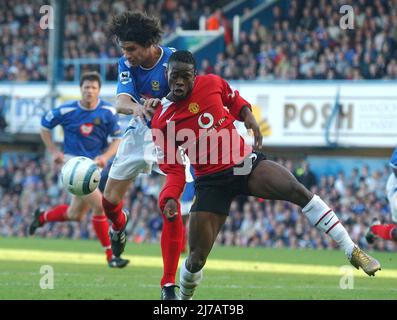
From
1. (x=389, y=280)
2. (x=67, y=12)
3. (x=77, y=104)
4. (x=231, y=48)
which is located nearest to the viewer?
(x=389, y=280)

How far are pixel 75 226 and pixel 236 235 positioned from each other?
4.81 m

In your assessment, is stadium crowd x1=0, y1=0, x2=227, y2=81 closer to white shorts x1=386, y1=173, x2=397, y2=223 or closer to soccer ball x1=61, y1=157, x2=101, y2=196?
white shorts x1=386, y1=173, x2=397, y2=223

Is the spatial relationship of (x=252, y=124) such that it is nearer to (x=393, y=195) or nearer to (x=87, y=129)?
(x=393, y=195)

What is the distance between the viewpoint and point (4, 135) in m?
29.2

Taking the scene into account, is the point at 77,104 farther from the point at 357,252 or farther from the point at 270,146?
the point at 270,146

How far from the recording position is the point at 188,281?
8.51m

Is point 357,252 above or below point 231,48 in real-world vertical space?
below

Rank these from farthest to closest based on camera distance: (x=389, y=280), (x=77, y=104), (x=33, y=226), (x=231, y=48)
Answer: (x=231, y=48) < (x=33, y=226) < (x=77, y=104) < (x=389, y=280)

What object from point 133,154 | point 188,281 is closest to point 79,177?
point 133,154

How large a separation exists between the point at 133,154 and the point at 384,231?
11.7ft

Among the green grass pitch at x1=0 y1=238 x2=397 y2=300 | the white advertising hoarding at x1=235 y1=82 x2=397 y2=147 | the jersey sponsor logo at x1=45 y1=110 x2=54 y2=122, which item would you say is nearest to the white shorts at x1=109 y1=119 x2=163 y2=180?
the green grass pitch at x1=0 y1=238 x2=397 y2=300

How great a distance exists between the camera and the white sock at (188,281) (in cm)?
847

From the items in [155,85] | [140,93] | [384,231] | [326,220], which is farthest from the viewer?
[384,231]
